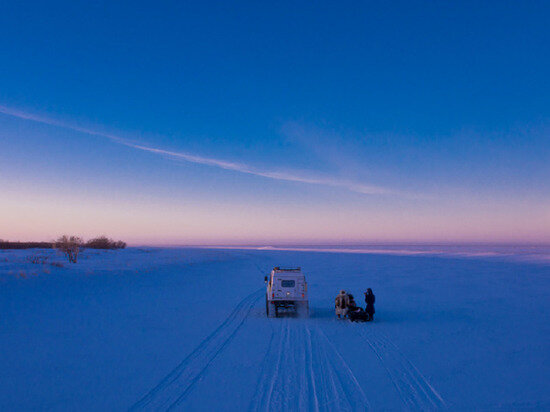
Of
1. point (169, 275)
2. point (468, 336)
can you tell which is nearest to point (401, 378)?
point (468, 336)

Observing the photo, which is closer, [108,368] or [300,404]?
[300,404]

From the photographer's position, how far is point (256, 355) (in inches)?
418

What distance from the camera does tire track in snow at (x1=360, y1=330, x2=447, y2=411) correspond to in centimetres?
754

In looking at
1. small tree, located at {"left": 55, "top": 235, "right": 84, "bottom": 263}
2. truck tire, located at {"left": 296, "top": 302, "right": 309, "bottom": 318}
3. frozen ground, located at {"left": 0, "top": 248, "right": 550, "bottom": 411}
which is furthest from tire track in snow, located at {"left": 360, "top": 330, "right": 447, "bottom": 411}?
small tree, located at {"left": 55, "top": 235, "right": 84, "bottom": 263}

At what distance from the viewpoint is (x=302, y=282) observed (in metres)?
17.5

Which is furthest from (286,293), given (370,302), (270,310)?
(370,302)

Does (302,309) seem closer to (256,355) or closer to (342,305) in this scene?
(342,305)

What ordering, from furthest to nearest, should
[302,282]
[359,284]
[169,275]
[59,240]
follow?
[59,240] → [169,275] → [359,284] → [302,282]

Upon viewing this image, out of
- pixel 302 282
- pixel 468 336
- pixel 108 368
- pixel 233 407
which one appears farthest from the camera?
pixel 302 282

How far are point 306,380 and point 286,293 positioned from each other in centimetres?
868

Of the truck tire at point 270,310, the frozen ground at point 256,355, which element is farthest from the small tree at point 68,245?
the truck tire at point 270,310

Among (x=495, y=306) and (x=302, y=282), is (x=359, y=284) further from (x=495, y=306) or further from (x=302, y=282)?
(x=302, y=282)

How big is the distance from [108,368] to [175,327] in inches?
194

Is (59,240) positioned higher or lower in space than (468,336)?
higher
